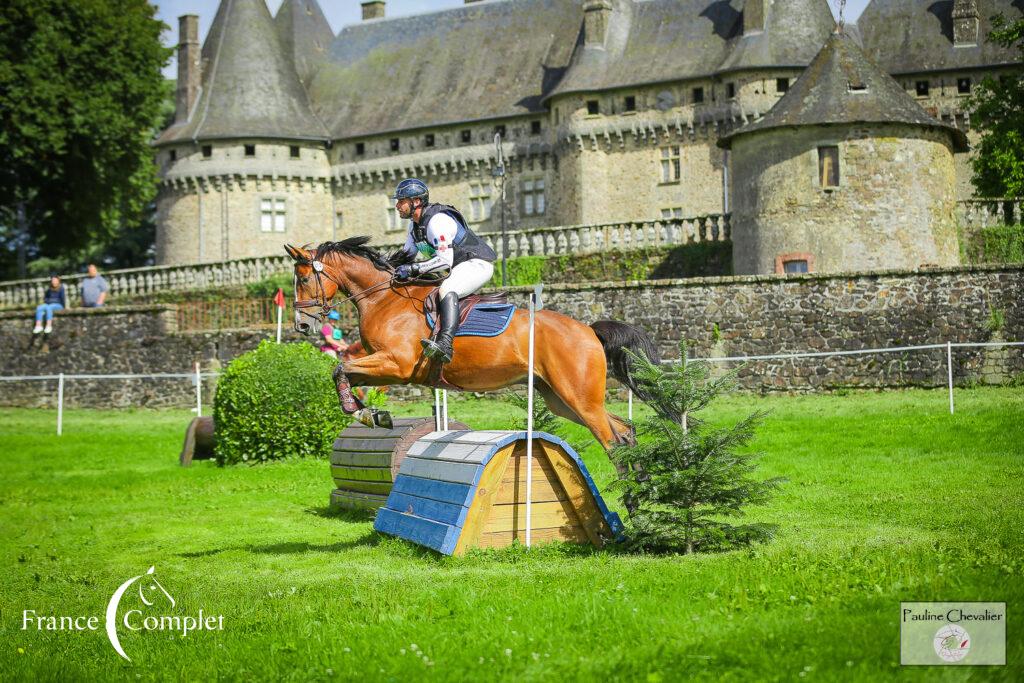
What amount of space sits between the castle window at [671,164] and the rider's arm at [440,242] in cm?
4439

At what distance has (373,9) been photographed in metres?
67.9

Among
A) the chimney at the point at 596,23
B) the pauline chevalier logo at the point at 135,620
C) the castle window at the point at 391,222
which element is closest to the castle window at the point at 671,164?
the chimney at the point at 596,23

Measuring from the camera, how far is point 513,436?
426 inches

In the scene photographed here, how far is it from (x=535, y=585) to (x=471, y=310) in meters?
3.21

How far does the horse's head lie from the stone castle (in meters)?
34.7

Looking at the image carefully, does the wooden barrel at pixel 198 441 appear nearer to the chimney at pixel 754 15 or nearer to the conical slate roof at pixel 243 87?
the chimney at pixel 754 15

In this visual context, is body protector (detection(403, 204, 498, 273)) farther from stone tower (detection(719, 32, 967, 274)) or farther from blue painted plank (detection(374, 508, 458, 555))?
stone tower (detection(719, 32, 967, 274))

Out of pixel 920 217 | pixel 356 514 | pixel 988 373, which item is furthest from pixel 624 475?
pixel 920 217

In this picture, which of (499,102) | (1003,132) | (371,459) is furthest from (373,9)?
(371,459)

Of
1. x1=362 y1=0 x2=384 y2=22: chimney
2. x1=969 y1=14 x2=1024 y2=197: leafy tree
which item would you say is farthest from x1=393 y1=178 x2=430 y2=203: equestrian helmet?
x1=362 y1=0 x2=384 y2=22: chimney

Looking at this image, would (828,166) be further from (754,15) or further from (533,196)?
(533,196)

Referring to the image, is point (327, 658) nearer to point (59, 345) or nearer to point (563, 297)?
point (563, 297)

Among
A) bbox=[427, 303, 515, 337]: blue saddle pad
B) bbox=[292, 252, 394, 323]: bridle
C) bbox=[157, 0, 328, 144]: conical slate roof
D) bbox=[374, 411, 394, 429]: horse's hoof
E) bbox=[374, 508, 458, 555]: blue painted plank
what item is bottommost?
bbox=[374, 508, 458, 555]: blue painted plank

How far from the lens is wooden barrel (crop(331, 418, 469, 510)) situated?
14.1m
